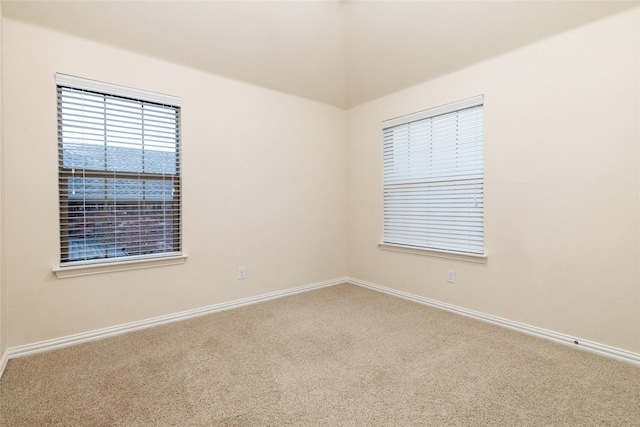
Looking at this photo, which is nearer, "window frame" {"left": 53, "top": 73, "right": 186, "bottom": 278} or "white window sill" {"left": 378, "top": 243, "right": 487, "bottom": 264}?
"window frame" {"left": 53, "top": 73, "right": 186, "bottom": 278}

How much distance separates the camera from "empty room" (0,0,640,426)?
73.3 inches

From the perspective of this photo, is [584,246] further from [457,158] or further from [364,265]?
[364,265]

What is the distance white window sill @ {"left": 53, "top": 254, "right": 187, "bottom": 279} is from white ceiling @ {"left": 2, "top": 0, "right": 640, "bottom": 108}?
1793 mm

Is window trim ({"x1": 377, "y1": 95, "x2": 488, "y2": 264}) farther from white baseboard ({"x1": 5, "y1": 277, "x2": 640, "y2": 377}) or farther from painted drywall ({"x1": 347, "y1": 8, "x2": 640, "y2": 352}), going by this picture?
white baseboard ({"x1": 5, "y1": 277, "x2": 640, "y2": 377})

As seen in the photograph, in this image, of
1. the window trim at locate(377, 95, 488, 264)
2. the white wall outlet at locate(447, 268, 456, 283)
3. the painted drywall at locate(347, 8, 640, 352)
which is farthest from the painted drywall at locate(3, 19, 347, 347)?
the painted drywall at locate(347, 8, 640, 352)

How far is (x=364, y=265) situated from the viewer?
13.4 feet

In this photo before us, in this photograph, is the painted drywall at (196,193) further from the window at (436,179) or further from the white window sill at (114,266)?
the window at (436,179)

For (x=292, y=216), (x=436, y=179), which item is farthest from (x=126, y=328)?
(x=436, y=179)

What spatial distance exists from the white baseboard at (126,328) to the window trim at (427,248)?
1.28m

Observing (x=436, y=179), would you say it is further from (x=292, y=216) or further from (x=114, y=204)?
(x=114, y=204)

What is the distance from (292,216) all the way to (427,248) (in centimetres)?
156

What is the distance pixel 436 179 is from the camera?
10.7ft

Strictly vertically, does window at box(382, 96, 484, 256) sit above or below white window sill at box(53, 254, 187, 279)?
above

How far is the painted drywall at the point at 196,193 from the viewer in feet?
7.47
